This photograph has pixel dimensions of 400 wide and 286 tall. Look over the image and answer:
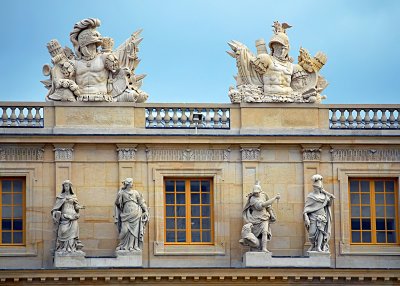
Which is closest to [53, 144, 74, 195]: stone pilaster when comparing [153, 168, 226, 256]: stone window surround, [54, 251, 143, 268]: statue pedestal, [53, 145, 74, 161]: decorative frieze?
[53, 145, 74, 161]: decorative frieze

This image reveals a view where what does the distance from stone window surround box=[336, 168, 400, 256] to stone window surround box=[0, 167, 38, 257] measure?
8.42 m

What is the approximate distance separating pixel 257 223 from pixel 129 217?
138 inches

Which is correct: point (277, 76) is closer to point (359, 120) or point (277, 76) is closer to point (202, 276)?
point (359, 120)

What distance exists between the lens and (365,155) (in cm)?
7994

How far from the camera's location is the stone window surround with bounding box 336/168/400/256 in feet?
261

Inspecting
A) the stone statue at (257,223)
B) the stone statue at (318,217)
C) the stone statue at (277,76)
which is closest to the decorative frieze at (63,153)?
the stone statue at (277,76)

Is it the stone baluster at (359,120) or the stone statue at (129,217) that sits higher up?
the stone baluster at (359,120)

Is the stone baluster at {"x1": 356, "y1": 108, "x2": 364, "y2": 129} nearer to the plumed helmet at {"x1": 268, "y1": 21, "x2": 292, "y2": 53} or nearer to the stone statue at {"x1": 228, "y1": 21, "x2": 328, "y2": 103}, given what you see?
the stone statue at {"x1": 228, "y1": 21, "x2": 328, "y2": 103}

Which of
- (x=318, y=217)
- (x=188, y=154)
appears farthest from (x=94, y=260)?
(x=318, y=217)

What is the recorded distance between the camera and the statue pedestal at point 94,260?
77.9 m

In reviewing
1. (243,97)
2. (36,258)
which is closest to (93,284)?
(36,258)

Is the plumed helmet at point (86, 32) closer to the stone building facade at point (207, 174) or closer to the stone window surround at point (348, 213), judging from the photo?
the stone building facade at point (207, 174)

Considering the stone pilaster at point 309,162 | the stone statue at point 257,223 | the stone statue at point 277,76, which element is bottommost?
the stone statue at point 257,223

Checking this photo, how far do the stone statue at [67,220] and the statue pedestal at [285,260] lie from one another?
15.1ft
